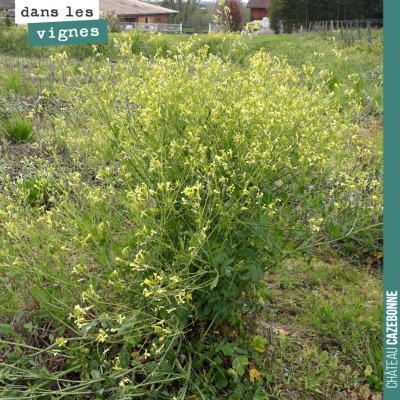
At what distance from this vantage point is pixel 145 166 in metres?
2.24

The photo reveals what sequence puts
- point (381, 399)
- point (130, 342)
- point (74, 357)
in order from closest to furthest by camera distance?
point (130, 342) → point (74, 357) → point (381, 399)

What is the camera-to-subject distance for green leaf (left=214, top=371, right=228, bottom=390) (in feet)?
6.77

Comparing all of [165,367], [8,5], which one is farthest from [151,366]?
[8,5]

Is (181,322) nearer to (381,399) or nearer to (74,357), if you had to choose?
(74,357)

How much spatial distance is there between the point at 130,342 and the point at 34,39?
4825 millimetres

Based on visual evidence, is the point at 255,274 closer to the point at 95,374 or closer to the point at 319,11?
the point at 95,374

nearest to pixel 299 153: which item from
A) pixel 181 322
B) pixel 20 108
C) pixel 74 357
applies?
pixel 181 322

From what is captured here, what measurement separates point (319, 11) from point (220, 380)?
2918 cm

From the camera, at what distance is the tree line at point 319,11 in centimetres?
2230

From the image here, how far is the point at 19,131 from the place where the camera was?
4.62 meters

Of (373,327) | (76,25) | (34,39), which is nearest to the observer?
(373,327)

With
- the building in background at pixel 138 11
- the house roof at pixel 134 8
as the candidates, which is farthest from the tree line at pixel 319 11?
the building in background at pixel 138 11

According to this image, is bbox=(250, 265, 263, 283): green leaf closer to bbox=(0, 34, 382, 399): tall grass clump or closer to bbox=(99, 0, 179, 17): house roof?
bbox=(0, 34, 382, 399): tall grass clump

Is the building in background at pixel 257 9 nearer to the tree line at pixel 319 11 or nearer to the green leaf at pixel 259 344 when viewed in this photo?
the tree line at pixel 319 11
